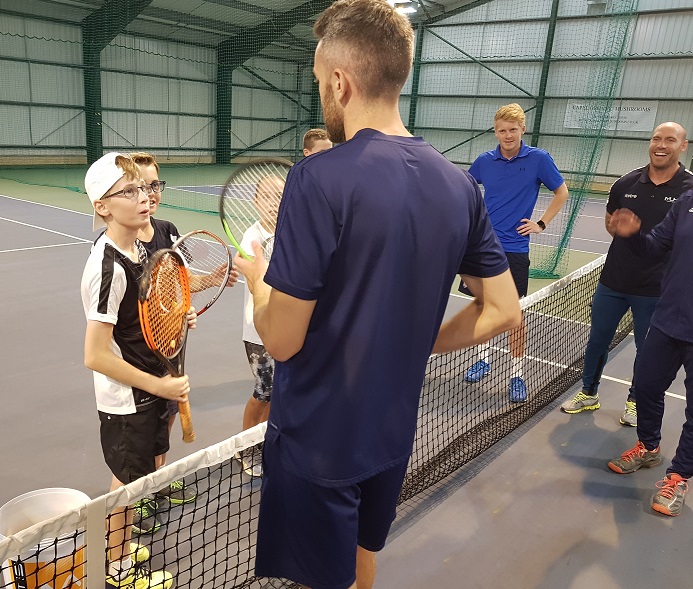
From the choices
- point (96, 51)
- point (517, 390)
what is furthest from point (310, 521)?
point (96, 51)

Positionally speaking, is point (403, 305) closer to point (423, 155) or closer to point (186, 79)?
point (423, 155)

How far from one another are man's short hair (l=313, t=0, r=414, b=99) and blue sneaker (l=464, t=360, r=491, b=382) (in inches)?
128

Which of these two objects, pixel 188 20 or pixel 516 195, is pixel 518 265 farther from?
pixel 188 20

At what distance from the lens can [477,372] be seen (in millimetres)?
4258

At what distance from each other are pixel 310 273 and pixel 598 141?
7.25 meters

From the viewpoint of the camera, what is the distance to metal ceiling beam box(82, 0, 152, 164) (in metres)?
17.0

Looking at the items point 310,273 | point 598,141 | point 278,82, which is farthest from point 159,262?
point 278,82

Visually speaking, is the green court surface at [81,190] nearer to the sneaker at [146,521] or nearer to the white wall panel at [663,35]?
the sneaker at [146,521]

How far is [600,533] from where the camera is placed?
9.02 feet

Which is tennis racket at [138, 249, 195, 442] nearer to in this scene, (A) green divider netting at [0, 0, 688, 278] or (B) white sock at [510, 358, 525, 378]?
(B) white sock at [510, 358, 525, 378]

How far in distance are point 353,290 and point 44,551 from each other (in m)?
1.34

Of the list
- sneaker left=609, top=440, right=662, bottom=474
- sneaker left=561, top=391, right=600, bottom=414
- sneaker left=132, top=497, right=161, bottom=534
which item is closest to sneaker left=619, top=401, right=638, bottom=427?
sneaker left=561, top=391, right=600, bottom=414

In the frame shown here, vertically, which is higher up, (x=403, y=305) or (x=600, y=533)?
(x=403, y=305)

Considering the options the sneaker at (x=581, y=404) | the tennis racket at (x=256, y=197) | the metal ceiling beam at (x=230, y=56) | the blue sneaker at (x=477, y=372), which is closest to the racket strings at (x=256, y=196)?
the tennis racket at (x=256, y=197)
